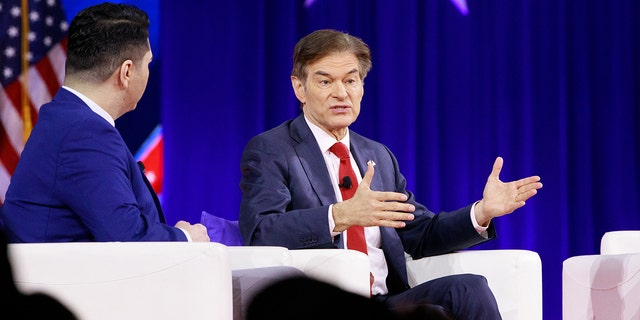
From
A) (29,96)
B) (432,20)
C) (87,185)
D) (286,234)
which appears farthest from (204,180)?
(87,185)

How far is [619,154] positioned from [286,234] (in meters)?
2.67

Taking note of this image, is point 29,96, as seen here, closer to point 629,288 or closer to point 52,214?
point 52,214

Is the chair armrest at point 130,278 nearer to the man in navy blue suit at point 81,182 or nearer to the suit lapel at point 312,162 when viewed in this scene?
the man in navy blue suit at point 81,182

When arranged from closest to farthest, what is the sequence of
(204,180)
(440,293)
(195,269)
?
(195,269), (440,293), (204,180)

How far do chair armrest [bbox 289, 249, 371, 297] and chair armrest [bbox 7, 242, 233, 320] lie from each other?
46cm

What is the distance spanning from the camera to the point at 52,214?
6.15 ft

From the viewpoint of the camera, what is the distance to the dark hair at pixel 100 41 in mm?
2064

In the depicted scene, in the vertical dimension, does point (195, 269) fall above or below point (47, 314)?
below

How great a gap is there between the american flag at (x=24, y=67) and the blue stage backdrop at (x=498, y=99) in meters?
0.87

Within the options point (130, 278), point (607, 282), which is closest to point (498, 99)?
point (607, 282)

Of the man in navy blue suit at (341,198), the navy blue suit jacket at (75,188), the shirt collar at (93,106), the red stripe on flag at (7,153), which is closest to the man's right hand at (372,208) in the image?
the man in navy blue suit at (341,198)

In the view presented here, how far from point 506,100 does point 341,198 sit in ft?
6.88

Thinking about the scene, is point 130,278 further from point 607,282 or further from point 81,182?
point 607,282

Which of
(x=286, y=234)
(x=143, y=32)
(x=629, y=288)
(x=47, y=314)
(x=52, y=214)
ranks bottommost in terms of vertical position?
(x=629, y=288)
